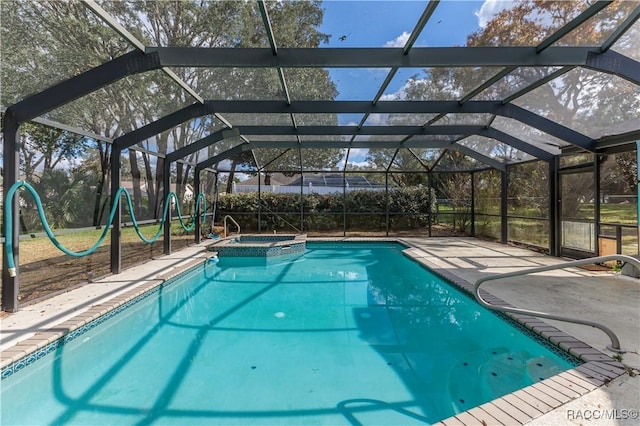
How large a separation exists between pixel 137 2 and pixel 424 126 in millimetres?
6153

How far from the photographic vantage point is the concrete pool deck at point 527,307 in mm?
2025

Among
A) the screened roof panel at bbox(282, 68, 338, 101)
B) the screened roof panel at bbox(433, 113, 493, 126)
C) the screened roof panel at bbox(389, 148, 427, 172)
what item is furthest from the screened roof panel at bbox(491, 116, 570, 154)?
the screened roof panel at bbox(282, 68, 338, 101)

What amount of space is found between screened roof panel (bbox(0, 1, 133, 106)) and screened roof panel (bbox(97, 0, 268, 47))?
325mm

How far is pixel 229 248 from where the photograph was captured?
9.04 m

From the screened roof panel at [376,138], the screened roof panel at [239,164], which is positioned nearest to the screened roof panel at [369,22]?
the screened roof panel at [376,138]

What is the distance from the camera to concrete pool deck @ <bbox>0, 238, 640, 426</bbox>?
79.7 inches

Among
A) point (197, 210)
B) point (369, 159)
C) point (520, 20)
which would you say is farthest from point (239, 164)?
point (520, 20)

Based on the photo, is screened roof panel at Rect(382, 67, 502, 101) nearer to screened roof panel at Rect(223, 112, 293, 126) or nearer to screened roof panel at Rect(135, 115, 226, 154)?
screened roof panel at Rect(223, 112, 293, 126)

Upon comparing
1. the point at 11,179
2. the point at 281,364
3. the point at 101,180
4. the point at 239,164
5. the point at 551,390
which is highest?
the point at 239,164

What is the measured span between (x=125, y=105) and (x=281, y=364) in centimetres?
475

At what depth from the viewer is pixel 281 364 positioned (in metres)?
3.17

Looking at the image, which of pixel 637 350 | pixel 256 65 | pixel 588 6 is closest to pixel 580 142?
pixel 588 6

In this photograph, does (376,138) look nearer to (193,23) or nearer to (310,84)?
(310,84)

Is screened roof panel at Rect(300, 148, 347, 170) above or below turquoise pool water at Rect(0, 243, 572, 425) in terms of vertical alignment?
above
